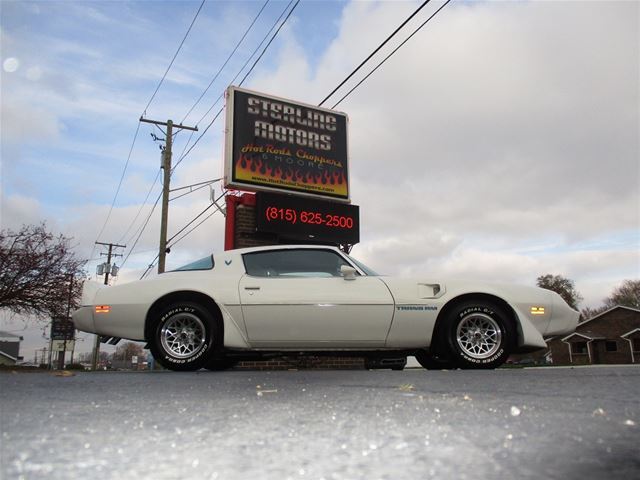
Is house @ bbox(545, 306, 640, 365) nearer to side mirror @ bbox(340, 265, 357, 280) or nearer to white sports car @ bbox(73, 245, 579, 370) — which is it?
white sports car @ bbox(73, 245, 579, 370)

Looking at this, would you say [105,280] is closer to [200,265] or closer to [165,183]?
[165,183]

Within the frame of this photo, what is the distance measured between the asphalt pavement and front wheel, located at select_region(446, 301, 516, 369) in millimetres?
2542

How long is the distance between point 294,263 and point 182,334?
1.31m

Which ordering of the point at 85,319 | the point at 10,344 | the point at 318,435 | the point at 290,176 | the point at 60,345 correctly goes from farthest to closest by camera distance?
the point at 10,344, the point at 60,345, the point at 290,176, the point at 85,319, the point at 318,435

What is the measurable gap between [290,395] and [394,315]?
2704 mm

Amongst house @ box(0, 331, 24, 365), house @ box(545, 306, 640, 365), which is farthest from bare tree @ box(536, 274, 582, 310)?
house @ box(0, 331, 24, 365)

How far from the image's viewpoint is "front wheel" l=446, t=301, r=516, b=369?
15.9ft

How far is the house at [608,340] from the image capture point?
36.7m

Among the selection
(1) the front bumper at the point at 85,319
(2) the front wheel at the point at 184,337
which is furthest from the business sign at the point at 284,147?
(2) the front wheel at the point at 184,337

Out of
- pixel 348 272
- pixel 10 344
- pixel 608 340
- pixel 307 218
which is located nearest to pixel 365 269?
pixel 348 272

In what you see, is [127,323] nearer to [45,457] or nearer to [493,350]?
[493,350]

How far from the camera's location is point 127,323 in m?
4.96

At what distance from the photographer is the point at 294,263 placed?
529 cm

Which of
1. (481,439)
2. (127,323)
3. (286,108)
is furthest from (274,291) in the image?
(286,108)
